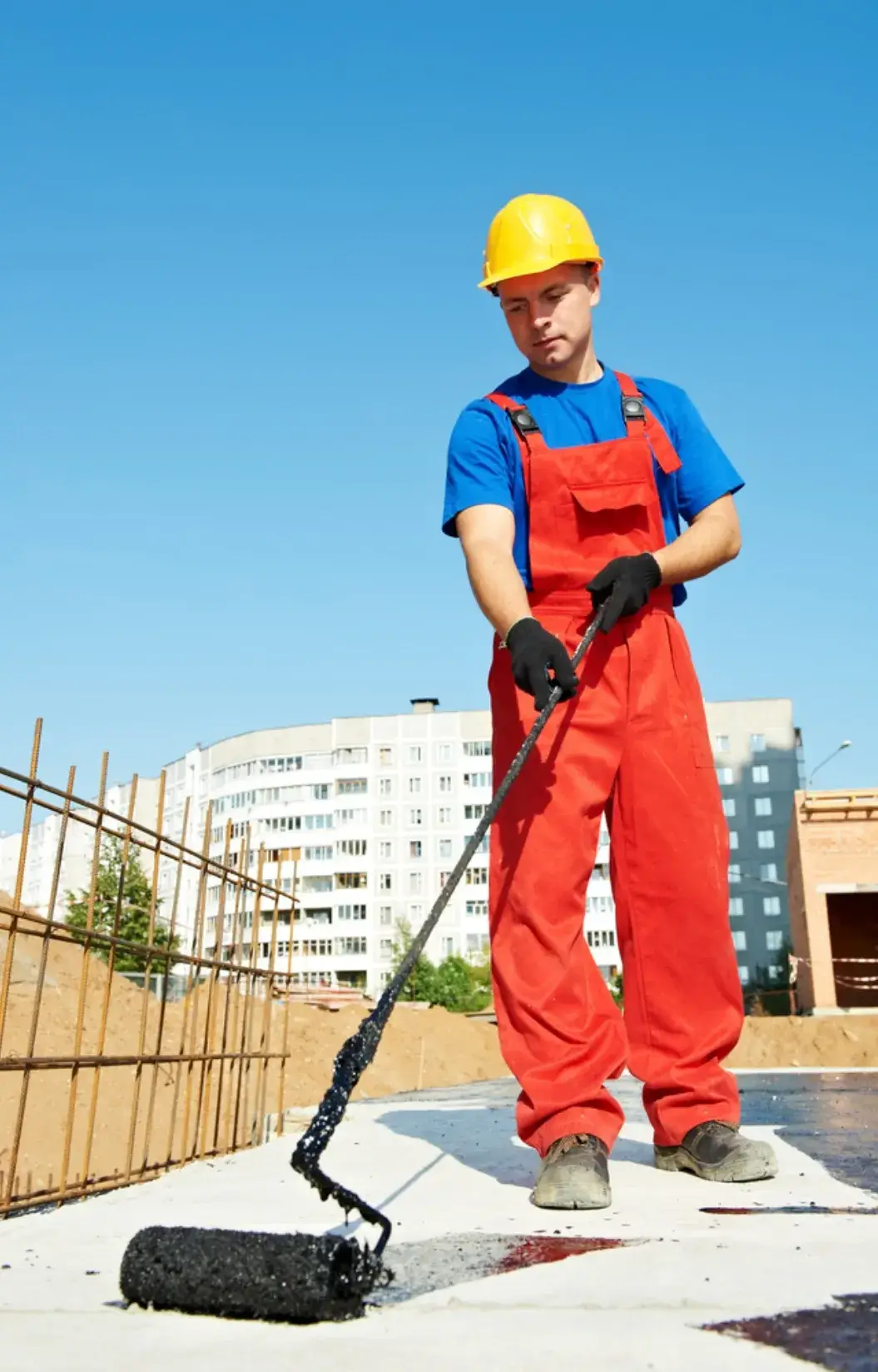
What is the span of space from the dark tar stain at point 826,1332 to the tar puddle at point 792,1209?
0.67m

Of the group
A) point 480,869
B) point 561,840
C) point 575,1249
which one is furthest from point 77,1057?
point 480,869

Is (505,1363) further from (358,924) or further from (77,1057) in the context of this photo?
(358,924)

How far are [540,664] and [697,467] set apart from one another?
2.82ft

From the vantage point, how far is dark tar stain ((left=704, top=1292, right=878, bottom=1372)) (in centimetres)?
124

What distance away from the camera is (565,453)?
285 centimetres

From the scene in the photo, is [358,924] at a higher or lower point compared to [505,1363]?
higher

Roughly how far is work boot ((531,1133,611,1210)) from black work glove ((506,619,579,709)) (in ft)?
2.86

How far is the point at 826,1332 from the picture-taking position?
4.39 feet

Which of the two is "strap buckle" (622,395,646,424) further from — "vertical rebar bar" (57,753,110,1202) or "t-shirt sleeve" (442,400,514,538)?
"vertical rebar bar" (57,753,110,1202)

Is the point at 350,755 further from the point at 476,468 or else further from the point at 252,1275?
the point at 252,1275

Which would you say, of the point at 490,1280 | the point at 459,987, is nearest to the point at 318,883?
the point at 459,987

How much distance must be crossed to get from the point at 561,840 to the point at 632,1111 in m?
2.48

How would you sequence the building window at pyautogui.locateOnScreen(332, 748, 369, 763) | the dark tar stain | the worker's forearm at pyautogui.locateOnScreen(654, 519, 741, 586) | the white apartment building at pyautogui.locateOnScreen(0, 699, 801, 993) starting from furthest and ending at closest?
the building window at pyautogui.locateOnScreen(332, 748, 369, 763), the white apartment building at pyautogui.locateOnScreen(0, 699, 801, 993), the worker's forearm at pyautogui.locateOnScreen(654, 519, 741, 586), the dark tar stain

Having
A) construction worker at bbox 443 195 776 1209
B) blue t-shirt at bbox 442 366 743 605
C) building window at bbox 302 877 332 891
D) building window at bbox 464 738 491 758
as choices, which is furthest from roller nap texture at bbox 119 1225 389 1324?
building window at bbox 302 877 332 891
